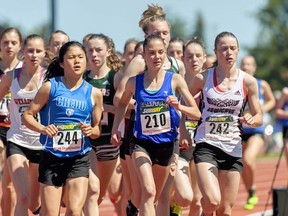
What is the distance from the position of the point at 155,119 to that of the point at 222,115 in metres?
0.71

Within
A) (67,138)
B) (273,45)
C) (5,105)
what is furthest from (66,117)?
(273,45)

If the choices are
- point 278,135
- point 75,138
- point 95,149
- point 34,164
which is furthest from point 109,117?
point 278,135

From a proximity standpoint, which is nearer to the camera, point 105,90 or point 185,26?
point 105,90

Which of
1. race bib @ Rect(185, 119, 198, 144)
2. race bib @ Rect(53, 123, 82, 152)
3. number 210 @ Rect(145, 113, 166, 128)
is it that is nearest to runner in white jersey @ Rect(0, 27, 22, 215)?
race bib @ Rect(185, 119, 198, 144)

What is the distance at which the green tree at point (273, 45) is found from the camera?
3216 inches

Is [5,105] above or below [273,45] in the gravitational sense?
above

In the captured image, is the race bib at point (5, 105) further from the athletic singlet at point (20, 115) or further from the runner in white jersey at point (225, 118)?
the runner in white jersey at point (225, 118)

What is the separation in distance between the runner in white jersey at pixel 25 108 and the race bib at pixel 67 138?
1.11 metres

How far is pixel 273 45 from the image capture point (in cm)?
8450

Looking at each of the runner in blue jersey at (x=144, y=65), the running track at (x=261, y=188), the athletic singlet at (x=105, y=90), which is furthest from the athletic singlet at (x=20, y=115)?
the running track at (x=261, y=188)

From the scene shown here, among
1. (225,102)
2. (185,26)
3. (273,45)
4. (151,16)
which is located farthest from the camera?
(185,26)

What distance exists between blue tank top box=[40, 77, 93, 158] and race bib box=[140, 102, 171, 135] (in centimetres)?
70

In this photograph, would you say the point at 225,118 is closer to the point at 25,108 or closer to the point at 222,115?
the point at 222,115

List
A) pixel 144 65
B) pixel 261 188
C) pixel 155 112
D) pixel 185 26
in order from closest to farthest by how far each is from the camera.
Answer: pixel 155 112 < pixel 144 65 < pixel 261 188 < pixel 185 26
